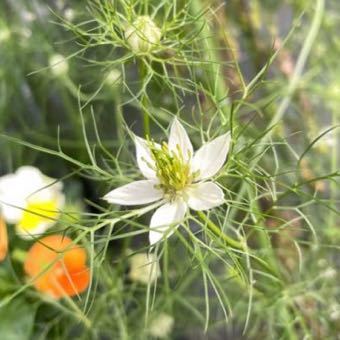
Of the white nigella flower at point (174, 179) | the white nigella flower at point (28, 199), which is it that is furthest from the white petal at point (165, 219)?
the white nigella flower at point (28, 199)

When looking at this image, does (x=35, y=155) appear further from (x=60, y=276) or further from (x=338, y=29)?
(x=338, y=29)

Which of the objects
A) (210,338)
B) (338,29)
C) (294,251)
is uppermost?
(338,29)

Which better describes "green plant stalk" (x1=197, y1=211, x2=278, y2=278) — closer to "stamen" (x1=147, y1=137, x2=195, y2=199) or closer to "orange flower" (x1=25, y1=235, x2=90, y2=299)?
"stamen" (x1=147, y1=137, x2=195, y2=199)

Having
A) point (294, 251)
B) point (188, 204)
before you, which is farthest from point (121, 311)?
point (188, 204)

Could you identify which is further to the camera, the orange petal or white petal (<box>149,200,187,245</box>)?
the orange petal

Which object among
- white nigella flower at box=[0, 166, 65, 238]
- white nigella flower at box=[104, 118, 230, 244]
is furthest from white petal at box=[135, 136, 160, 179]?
white nigella flower at box=[0, 166, 65, 238]

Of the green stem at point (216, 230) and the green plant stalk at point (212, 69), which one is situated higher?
the green plant stalk at point (212, 69)

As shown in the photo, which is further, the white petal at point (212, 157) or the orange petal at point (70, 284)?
the orange petal at point (70, 284)

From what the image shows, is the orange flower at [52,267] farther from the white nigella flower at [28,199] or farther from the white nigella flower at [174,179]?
the white nigella flower at [174,179]

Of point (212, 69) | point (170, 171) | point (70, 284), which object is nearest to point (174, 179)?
point (170, 171)
